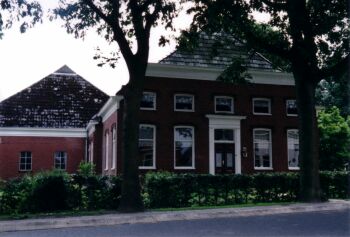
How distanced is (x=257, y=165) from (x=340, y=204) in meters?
11.9

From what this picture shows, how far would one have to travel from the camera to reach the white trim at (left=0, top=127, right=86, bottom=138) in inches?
1416

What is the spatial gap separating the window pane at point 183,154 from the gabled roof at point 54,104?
41.8 ft

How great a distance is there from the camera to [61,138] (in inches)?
1471

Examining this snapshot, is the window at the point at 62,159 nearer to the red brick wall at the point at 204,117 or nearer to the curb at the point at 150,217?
the red brick wall at the point at 204,117

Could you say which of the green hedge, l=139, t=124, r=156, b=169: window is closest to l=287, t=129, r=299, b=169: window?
l=139, t=124, r=156, b=169: window

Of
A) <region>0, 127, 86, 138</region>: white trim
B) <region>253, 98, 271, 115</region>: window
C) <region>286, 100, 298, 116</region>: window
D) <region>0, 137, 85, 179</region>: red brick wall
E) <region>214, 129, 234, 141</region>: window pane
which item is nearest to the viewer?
<region>214, 129, 234, 141</region>: window pane

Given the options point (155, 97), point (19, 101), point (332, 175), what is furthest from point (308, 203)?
point (19, 101)

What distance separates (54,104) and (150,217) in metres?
25.9

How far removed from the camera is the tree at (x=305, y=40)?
17.3 metres

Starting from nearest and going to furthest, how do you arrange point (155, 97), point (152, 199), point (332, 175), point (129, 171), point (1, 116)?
point (129, 171) → point (152, 199) → point (332, 175) → point (155, 97) → point (1, 116)

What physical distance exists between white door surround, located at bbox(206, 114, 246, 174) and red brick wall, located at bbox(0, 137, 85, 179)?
14.0 metres

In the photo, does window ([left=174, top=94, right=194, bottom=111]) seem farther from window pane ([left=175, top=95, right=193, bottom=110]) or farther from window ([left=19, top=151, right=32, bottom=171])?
window ([left=19, top=151, right=32, bottom=171])

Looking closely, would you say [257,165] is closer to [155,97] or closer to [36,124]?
[155,97]

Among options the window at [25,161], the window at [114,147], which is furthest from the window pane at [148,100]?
the window at [25,161]
